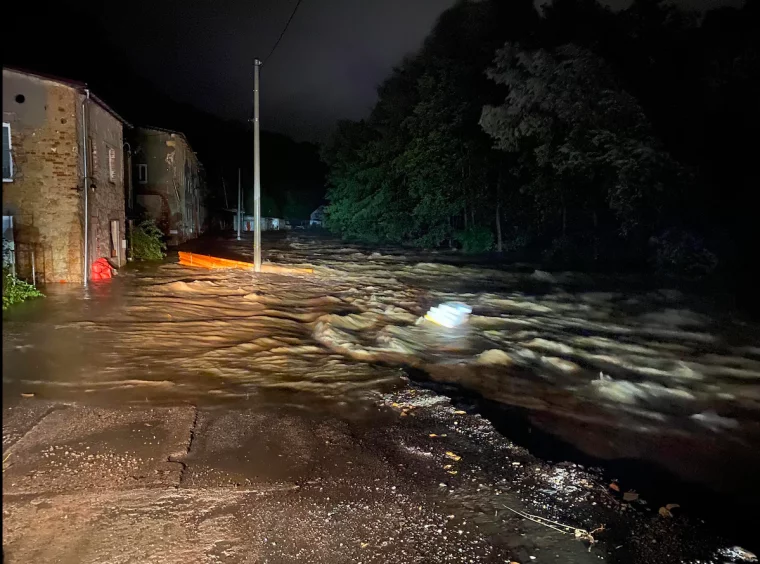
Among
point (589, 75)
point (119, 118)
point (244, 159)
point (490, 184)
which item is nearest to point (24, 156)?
point (119, 118)

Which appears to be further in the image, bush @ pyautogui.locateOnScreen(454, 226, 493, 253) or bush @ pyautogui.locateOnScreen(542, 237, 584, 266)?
bush @ pyautogui.locateOnScreen(454, 226, 493, 253)

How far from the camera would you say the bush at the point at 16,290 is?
41.1 ft

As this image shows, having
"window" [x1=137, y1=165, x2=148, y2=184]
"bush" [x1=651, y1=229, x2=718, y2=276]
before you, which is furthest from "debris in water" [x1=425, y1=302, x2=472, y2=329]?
"window" [x1=137, y1=165, x2=148, y2=184]

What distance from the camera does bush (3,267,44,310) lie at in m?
12.5

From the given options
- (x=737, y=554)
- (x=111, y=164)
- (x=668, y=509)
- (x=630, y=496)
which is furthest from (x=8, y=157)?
(x=737, y=554)

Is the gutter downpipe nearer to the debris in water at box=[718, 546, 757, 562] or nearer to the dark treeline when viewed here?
the dark treeline

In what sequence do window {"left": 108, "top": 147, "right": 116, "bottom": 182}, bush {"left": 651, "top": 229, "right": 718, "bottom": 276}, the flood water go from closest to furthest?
the flood water → window {"left": 108, "top": 147, "right": 116, "bottom": 182} → bush {"left": 651, "top": 229, "right": 718, "bottom": 276}

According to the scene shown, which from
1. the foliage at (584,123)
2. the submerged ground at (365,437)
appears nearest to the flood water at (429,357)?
the submerged ground at (365,437)

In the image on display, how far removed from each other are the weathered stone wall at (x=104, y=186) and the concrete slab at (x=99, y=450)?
12.1m

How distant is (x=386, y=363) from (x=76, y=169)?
10.9 meters

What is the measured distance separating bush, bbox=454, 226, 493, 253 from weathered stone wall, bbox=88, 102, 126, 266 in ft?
67.3

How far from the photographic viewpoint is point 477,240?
3497 cm

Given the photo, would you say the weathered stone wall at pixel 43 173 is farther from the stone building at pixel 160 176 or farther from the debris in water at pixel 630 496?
the stone building at pixel 160 176

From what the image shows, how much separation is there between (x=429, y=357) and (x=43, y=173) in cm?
1154
